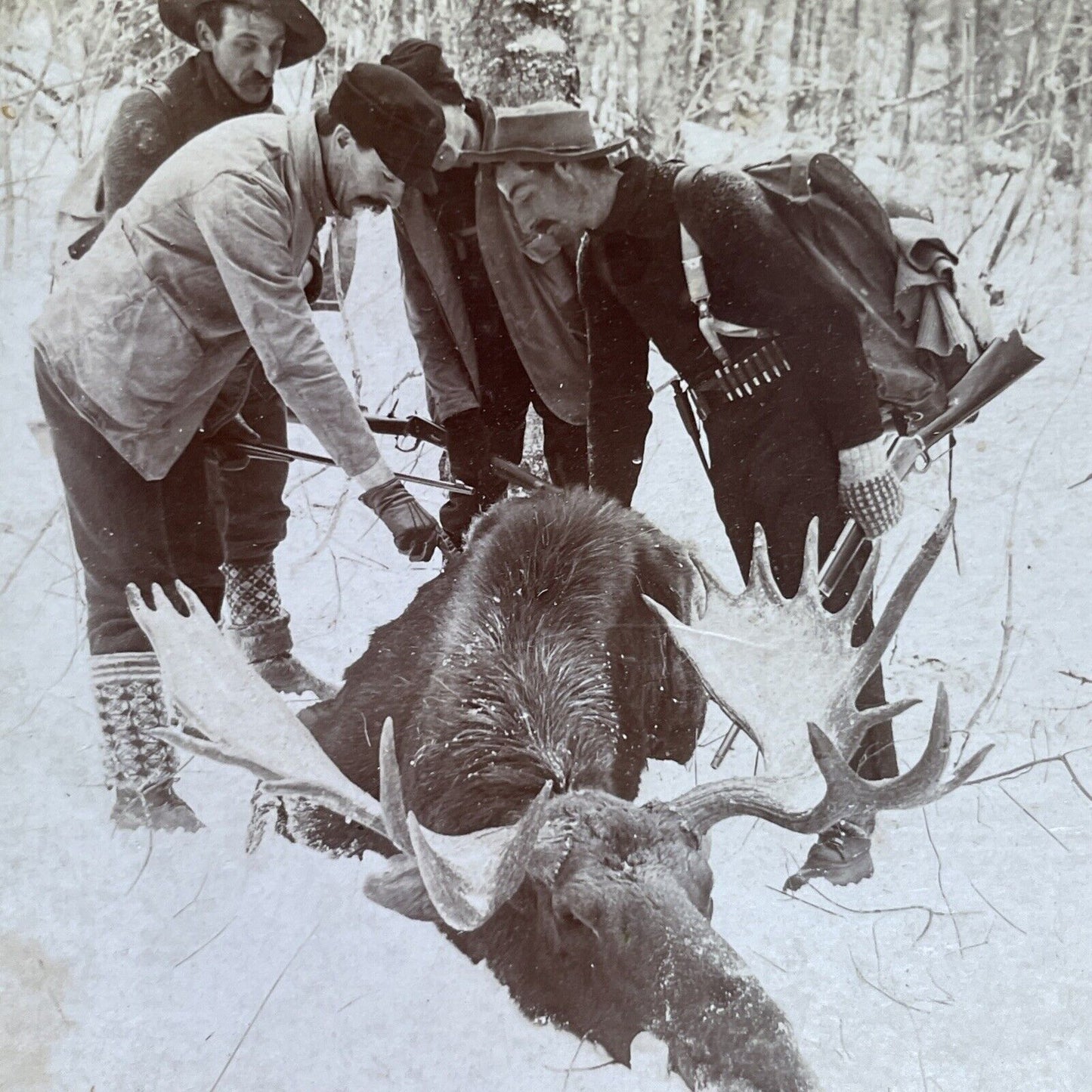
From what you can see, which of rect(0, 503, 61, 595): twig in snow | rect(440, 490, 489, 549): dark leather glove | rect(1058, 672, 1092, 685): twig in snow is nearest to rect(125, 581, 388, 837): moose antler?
rect(0, 503, 61, 595): twig in snow

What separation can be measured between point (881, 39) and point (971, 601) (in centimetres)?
113

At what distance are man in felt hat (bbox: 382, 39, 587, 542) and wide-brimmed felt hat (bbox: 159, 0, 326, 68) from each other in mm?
166

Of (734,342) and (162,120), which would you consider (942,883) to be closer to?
(734,342)

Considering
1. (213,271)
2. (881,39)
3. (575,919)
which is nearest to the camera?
(575,919)

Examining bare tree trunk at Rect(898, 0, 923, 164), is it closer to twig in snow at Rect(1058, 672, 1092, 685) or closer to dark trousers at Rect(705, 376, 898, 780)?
dark trousers at Rect(705, 376, 898, 780)

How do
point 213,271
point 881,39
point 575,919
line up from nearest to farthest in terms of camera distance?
point 575,919 < point 213,271 < point 881,39

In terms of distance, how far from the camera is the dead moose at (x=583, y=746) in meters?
1.73

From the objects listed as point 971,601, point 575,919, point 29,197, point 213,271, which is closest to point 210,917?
point 575,919

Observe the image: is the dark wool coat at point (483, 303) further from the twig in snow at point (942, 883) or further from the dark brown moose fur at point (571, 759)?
the twig in snow at point (942, 883)

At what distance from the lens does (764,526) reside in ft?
6.92

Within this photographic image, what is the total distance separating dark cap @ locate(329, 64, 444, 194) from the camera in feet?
6.39

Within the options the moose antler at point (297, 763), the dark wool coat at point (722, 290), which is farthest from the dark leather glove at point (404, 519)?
the dark wool coat at point (722, 290)

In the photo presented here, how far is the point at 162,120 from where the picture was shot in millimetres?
1999

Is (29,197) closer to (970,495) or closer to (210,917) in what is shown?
(210,917)
